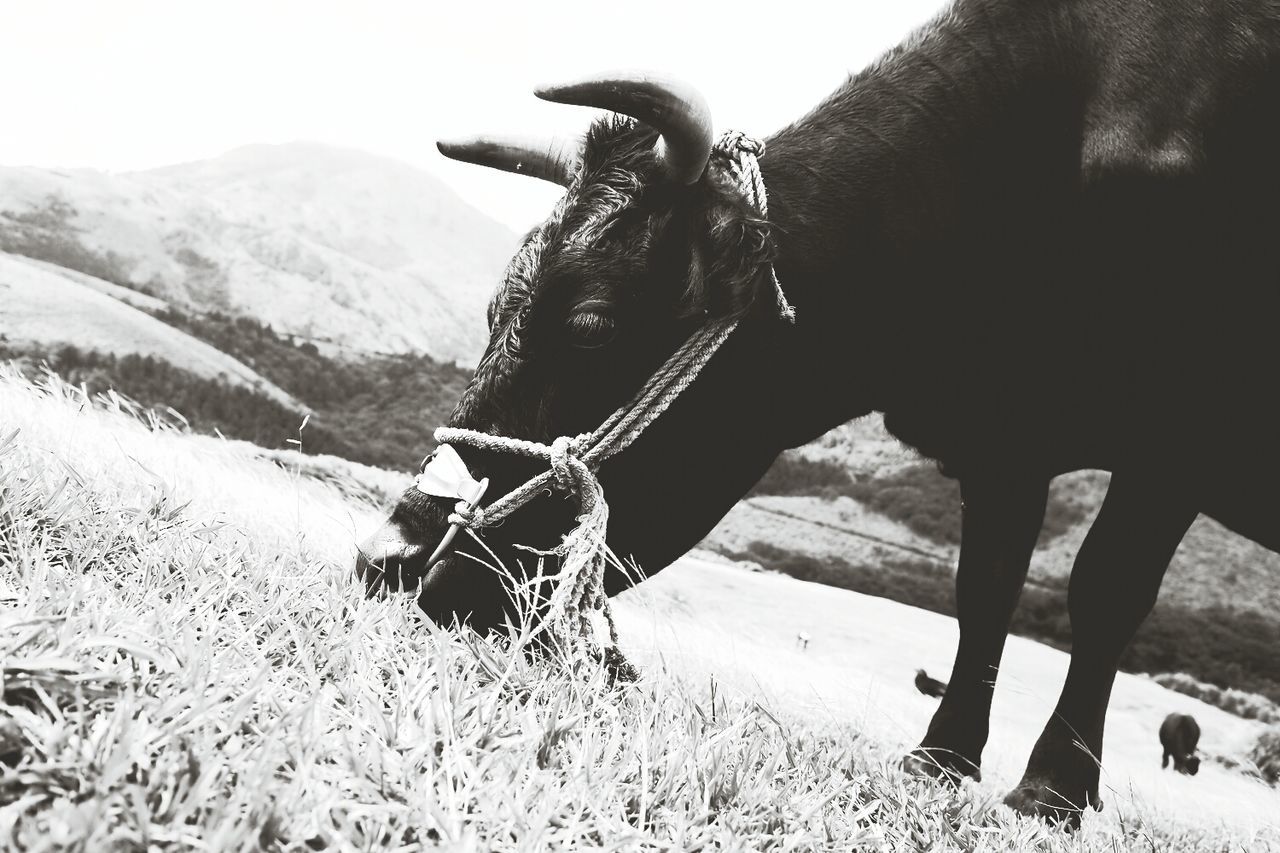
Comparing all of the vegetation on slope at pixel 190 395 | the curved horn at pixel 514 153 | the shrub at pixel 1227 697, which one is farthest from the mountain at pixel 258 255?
the shrub at pixel 1227 697

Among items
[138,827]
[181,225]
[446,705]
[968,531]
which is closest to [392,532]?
[446,705]

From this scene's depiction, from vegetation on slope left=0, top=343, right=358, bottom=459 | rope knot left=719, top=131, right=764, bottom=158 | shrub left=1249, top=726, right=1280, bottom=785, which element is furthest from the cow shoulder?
shrub left=1249, top=726, right=1280, bottom=785

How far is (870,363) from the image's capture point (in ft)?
9.20

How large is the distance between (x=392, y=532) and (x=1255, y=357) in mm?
2838

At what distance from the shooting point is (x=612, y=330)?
230 centimetres

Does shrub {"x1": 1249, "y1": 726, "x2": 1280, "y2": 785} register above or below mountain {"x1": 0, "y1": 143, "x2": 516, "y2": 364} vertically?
below

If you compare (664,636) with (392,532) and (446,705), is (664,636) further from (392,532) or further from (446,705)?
(446,705)

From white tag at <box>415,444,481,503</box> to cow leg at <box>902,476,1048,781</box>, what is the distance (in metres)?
2.18

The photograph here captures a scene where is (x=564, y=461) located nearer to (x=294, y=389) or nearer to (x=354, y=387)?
(x=294, y=389)

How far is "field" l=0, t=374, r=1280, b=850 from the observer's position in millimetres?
1069

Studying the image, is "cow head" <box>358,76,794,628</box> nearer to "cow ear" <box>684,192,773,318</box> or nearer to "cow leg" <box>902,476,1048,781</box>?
"cow ear" <box>684,192,773,318</box>

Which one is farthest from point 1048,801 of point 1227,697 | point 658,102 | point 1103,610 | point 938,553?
point 938,553

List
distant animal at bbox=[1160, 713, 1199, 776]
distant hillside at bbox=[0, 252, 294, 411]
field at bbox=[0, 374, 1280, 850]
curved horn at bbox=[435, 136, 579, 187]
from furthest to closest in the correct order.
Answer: distant hillside at bbox=[0, 252, 294, 411] < distant animal at bbox=[1160, 713, 1199, 776] < curved horn at bbox=[435, 136, 579, 187] < field at bbox=[0, 374, 1280, 850]

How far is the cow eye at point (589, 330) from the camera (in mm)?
2273
